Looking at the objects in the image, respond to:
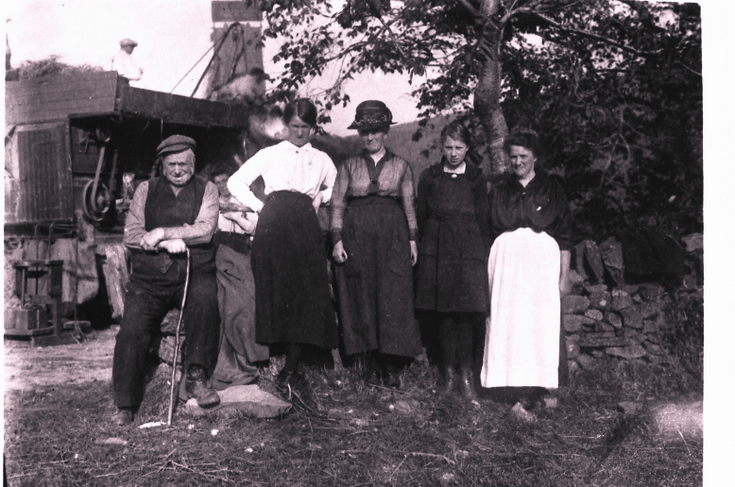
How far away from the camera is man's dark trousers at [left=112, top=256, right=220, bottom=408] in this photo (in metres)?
4.31

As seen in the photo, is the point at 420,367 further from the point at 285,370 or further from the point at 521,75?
the point at 521,75

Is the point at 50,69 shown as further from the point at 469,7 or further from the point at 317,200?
the point at 469,7

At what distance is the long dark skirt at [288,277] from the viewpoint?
470 cm

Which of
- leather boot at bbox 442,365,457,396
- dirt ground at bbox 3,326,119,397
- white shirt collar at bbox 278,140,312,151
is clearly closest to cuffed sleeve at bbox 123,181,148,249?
white shirt collar at bbox 278,140,312,151

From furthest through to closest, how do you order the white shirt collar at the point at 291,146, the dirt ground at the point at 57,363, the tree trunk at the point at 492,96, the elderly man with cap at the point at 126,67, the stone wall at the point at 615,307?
the elderly man with cap at the point at 126,67 < the tree trunk at the point at 492,96 < the stone wall at the point at 615,307 < the dirt ground at the point at 57,363 < the white shirt collar at the point at 291,146

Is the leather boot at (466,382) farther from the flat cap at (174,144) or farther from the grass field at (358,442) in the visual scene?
the flat cap at (174,144)

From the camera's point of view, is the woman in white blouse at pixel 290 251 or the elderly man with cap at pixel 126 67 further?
the elderly man with cap at pixel 126 67

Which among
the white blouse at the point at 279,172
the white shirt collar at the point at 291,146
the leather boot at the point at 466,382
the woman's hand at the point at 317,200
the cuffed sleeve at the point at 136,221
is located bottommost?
the leather boot at the point at 466,382

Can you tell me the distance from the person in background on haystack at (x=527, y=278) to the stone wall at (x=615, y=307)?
3.93ft

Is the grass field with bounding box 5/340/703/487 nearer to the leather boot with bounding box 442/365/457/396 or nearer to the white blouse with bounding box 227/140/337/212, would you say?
the leather boot with bounding box 442/365/457/396

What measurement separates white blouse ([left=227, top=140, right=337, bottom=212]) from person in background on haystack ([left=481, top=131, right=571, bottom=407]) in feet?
4.36

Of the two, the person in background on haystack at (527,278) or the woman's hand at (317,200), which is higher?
the woman's hand at (317,200)

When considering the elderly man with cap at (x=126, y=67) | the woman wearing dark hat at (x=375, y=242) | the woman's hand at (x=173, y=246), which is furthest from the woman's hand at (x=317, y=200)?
the elderly man with cap at (x=126, y=67)

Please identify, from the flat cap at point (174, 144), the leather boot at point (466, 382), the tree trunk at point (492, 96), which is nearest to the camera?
the flat cap at point (174, 144)
